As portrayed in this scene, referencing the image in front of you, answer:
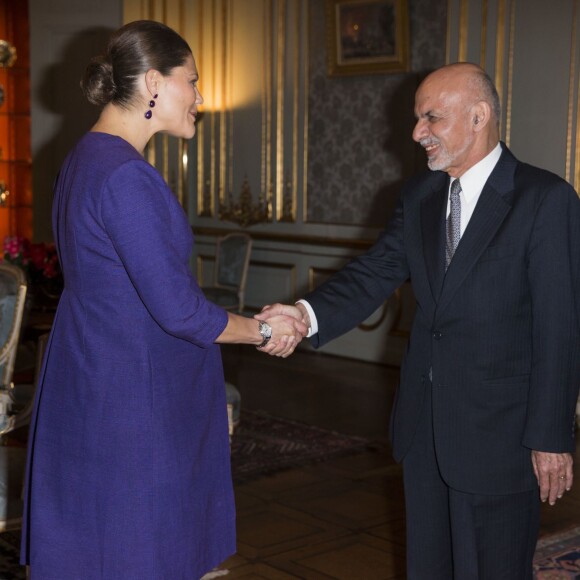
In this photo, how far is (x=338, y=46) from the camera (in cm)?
720

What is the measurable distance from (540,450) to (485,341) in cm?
26

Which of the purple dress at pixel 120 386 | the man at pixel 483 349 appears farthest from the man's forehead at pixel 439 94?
the purple dress at pixel 120 386

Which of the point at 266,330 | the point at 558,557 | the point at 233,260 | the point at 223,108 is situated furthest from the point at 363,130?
the point at 266,330

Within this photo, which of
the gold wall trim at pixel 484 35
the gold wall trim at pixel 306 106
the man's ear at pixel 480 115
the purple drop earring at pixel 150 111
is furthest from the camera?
the gold wall trim at pixel 306 106

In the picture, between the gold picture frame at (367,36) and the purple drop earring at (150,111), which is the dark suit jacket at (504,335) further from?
the gold picture frame at (367,36)

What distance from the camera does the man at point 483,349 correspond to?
2.07 meters

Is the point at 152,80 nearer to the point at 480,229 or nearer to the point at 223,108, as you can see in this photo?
the point at 480,229

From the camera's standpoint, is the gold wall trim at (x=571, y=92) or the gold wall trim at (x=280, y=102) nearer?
the gold wall trim at (x=571, y=92)

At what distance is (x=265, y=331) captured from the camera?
229cm

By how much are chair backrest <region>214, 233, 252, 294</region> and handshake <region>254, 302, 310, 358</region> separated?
4708mm

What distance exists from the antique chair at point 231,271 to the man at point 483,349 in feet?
16.2

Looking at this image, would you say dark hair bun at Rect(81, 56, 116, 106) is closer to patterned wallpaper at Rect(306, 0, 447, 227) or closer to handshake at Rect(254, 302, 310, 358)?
handshake at Rect(254, 302, 310, 358)

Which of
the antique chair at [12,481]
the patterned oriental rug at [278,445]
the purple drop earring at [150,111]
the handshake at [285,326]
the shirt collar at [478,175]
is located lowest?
the patterned oriental rug at [278,445]

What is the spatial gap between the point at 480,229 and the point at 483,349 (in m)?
0.27
